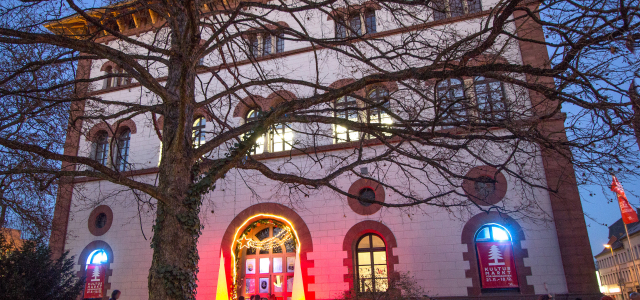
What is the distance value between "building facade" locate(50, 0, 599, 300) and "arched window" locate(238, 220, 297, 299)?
0.10 feet

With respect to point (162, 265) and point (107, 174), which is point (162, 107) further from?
point (162, 265)

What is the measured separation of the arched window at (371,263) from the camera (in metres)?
10.4

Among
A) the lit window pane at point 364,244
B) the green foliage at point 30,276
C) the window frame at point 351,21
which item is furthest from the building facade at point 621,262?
the green foliage at point 30,276

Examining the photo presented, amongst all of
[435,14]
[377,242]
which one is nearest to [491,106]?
[377,242]

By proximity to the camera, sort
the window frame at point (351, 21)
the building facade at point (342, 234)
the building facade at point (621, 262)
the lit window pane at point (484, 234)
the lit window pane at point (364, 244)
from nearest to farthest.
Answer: the window frame at point (351, 21), the building facade at point (342, 234), the lit window pane at point (484, 234), the lit window pane at point (364, 244), the building facade at point (621, 262)

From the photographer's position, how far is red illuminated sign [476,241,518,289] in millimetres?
9797

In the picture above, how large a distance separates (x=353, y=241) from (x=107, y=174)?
6.82 m

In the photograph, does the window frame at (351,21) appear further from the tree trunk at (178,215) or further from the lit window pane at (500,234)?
the lit window pane at (500,234)

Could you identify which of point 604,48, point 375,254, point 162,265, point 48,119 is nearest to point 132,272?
point 48,119

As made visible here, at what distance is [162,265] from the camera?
559 cm

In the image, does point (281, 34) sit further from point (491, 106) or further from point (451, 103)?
point (451, 103)

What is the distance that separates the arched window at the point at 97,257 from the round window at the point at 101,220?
2.73ft

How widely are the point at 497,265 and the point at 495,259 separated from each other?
143 mm

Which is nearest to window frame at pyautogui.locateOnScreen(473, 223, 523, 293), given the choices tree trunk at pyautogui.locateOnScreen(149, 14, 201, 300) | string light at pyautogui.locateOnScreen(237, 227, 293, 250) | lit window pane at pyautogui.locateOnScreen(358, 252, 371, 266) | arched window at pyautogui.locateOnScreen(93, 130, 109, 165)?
lit window pane at pyautogui.locateOnScreen(358, 252, 371, 266)
